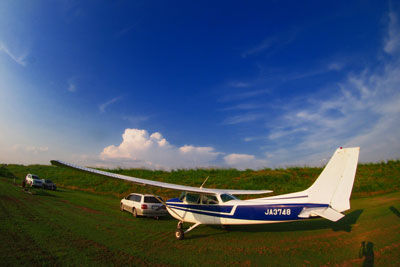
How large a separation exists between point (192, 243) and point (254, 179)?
2158 centimetres

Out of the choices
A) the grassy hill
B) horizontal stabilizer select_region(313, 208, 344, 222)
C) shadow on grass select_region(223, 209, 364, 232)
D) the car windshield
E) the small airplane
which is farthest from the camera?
the grassy hill

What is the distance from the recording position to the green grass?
6.07 m

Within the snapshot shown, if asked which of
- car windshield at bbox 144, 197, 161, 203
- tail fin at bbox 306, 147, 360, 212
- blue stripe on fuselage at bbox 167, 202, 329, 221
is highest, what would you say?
tail fin at bbox 306, 147, 360, 212

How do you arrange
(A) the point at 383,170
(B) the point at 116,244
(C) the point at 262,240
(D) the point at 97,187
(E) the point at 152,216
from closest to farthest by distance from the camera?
1. (B) the point at 116,244
2. (C) the point at 262,240
3. (E) the point at 152,216
4. (A) the point at 383,170
5. (D) the point at 97,187

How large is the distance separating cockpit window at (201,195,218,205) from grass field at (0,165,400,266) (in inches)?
58.6

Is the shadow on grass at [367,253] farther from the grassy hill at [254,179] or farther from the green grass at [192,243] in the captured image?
the grassy hill at [254,179]

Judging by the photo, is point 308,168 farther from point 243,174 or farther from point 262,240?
point 262,240

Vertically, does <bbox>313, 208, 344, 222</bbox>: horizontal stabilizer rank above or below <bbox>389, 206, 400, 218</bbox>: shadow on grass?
above

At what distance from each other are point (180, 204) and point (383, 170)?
31007 millimetres

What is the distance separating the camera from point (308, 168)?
32.4 m

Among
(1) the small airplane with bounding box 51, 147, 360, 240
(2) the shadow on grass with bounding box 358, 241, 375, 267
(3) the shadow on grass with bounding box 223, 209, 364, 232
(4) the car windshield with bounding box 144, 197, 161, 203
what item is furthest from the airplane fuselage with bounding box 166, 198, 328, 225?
(4) the car windshield with bounding box 144, 197, 161, 203

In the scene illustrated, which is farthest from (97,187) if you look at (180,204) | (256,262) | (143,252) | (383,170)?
(383,170)

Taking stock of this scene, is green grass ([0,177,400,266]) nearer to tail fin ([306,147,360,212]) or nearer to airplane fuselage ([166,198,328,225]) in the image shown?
airplane fuselage ([166,198,328,225])

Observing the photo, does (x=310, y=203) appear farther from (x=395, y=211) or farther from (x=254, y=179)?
(x=254, y=179)
